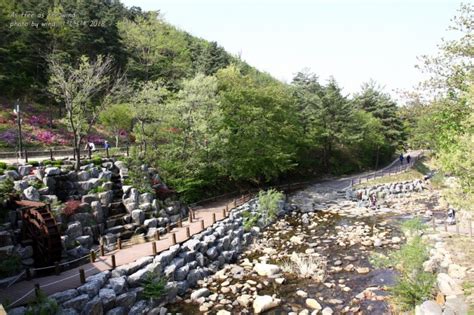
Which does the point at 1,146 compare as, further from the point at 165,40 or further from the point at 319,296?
the point at 165,40

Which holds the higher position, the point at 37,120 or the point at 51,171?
the point at 37,120

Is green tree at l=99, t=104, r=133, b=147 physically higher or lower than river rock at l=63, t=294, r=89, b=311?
higher

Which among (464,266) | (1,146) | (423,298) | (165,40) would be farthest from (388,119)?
(1,146)

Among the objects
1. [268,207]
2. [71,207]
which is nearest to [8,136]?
[71,207]

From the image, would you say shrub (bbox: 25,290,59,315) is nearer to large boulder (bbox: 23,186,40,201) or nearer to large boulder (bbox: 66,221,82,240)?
large boulder (bbox: 66,221,82,240)

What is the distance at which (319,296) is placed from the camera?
13.8 metres

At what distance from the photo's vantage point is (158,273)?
13.8 metres

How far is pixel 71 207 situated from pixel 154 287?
7225mm

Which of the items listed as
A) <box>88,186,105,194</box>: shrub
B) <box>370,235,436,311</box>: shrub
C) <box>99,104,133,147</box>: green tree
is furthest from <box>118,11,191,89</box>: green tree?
<box>370,235,436,311</box>: shrub

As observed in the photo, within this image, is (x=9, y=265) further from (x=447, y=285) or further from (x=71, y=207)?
(x=447, y=285)

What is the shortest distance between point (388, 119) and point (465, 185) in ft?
137

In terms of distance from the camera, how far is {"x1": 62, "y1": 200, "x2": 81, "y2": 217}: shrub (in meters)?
17.1

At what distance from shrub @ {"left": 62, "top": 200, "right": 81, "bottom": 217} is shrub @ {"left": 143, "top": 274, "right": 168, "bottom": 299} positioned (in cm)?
657

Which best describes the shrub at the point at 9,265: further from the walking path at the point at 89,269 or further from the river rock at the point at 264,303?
the river rock at the point at 264,303
